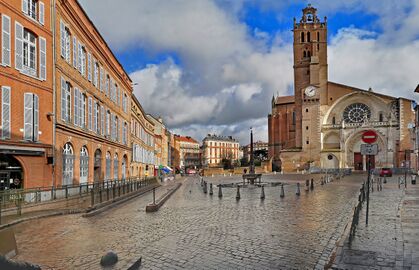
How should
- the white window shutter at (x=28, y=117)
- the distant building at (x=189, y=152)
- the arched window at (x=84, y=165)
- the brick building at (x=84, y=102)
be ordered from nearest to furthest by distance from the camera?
the white window shutter at (x=28, y=117), the brick building at (x=84, y=102), the arched window at (x=84, y=165), the distant building at (x=189, y=152)

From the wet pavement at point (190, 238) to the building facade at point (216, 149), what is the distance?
136 m

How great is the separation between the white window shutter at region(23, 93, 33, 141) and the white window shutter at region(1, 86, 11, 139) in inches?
41.8

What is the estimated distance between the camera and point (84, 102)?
26250 mm

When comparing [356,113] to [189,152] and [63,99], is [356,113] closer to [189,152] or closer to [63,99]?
[63,99]

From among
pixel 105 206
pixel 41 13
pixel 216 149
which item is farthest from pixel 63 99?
pixel 216 149

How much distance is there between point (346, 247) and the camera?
795 centimetres

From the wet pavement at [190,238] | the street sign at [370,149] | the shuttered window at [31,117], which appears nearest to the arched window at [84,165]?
the shuttered window at [31,117]

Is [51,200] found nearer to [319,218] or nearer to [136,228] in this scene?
[136,228]

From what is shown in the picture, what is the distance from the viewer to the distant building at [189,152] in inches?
6206

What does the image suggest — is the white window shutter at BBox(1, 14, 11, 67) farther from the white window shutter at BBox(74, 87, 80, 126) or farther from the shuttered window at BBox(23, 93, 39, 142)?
the white window shutter at BBox(74, 87, 80, 126)

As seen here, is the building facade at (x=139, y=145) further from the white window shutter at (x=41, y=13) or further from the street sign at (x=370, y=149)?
the street sign at (x=370, y=149)

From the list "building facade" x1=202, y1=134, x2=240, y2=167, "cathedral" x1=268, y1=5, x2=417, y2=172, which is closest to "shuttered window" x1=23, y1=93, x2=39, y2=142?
"cathedral" x1=268, y1=5, x2=417, y2=172

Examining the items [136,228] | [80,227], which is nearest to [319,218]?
[136,228]

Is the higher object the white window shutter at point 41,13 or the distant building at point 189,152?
the white window shutter at point 41,13
